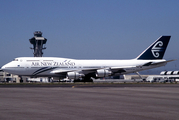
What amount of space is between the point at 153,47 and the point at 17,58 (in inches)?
1068

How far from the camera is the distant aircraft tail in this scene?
5819 cm

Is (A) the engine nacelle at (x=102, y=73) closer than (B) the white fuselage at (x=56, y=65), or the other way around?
(B) the white fuselage at (x=56, y=65)

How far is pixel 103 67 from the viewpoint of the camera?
55.0 metres

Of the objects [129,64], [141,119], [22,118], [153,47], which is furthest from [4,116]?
[153,47]

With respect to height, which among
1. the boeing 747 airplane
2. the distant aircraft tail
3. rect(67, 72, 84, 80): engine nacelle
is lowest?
rect(67, 72, 84, 80): engine nacelle

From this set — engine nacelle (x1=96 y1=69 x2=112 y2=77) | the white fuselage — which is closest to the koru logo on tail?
the white fuselage

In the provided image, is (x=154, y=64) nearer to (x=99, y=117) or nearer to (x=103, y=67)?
(x=103, y=67)

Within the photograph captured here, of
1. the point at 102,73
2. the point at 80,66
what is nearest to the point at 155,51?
the point at 102,73

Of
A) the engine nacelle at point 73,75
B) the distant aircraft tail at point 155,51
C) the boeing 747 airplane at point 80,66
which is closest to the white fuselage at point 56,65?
the boeing 747 airplane at point 80,66

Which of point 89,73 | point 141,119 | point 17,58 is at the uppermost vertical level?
point 17,58

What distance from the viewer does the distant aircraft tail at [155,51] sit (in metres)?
58.2

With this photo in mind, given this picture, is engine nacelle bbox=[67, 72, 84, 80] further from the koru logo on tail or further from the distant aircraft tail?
the koru logo on tail

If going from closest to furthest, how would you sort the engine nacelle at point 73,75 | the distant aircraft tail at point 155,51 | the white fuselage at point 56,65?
the engine nacelle at point 73,75 < the white fuselage at point 56,65 < the distant aircraft tail at point 155,51

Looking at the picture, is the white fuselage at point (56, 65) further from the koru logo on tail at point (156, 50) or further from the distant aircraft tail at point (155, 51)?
the koru logo on tail at point (156, 50)
